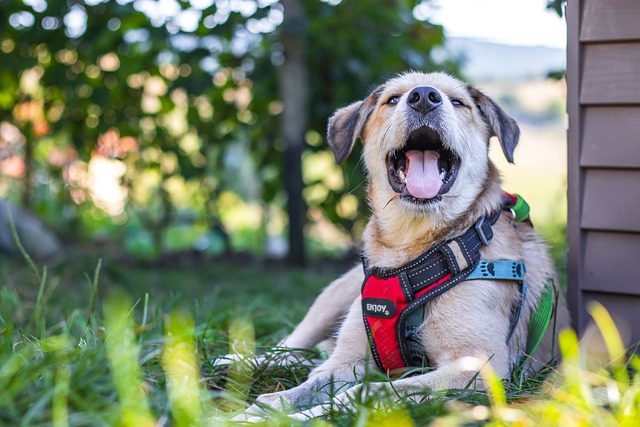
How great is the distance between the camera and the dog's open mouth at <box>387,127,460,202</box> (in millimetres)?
2967

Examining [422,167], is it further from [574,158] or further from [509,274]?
[574,158]

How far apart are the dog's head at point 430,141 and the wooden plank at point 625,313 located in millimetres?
802

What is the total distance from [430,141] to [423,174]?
5.6 inches

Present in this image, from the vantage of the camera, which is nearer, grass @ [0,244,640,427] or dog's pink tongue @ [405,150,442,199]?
grass @ [0,244,640,427]

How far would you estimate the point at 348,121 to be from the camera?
3.44 metres

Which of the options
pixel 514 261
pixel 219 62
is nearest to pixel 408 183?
pixel 514 261

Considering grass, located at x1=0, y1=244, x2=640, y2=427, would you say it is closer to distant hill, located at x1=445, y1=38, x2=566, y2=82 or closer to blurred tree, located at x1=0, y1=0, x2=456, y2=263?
blurred tree, located at x1=0, y1=0, x2=456, y2=263

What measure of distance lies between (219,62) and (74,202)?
8.90 ft

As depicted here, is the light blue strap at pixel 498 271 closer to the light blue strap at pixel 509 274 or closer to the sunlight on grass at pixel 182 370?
the light blue strap at pixel 509 274

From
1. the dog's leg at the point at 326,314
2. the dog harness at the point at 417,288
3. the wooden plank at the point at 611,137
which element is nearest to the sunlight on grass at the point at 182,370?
the dog's leg at the point at 326,314

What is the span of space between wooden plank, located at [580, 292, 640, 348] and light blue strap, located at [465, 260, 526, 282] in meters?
0.63

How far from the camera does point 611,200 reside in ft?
10.7

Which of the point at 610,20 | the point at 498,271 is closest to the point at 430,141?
the point at 498,271

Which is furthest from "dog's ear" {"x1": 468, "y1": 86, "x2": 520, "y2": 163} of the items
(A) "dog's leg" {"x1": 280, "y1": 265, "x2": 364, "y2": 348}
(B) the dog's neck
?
(A) "dog's leg" {"x1": 280, "y1": 265, "x2": 364, "y2": 348}
